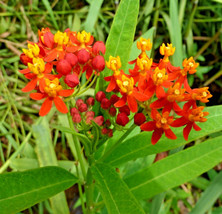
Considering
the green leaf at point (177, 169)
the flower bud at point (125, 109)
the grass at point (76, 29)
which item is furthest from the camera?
the grass at point (76, 29)

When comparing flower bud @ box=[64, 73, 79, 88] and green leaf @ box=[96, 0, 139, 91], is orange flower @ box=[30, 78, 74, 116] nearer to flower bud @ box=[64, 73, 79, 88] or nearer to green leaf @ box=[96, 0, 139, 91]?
flower bud @ box=[64, 73, 79, 88]

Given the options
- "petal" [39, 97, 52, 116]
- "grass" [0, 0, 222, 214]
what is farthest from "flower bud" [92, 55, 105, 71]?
"grass" [0, 0, 222, 214]

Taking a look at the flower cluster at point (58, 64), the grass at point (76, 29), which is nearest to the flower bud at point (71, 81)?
the flower cluster at point (58, 64)

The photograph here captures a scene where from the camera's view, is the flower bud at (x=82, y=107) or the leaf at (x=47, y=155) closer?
the flower bud at (x=82, y=107)

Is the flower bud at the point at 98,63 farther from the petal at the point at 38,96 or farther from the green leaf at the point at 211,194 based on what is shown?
the green leaf at the point at 211,194

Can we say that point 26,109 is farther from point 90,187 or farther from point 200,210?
point 200,210
